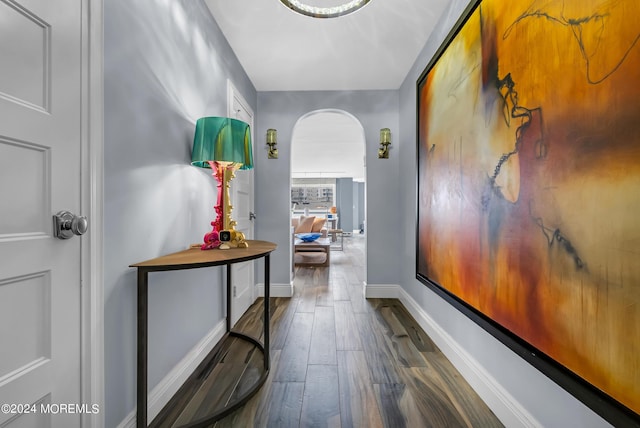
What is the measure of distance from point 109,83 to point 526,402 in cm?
208

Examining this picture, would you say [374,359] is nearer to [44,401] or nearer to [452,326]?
[452,326]

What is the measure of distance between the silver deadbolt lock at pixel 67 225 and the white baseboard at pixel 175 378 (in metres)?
0.81

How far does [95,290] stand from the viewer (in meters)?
1.00

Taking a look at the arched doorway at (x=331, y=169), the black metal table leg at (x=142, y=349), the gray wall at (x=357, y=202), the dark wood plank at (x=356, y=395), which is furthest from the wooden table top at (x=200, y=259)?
the gray wall at (x=357, y=202)

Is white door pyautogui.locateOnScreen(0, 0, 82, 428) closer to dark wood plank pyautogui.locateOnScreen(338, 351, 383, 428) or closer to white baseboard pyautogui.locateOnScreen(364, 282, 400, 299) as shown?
dark wood plank pyautogui.locateOnScreen(338, 351, 383, 428)

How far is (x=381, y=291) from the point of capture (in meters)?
3.19

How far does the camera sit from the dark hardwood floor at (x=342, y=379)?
1.34 metres

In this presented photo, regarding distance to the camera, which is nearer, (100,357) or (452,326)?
(100,357)

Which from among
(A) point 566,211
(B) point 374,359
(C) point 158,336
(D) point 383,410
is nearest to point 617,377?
(A) point 566,211

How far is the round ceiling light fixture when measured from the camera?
1.75 meters

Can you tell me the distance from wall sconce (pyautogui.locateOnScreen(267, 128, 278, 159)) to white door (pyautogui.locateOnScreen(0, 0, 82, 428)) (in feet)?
7.46

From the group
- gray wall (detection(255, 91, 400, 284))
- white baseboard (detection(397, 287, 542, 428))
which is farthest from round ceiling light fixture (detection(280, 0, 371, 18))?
white baseboard (detection(397, 287, 542, 428))

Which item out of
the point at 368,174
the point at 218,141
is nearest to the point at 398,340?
the point at 368,174

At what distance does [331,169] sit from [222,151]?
879 centimetres
